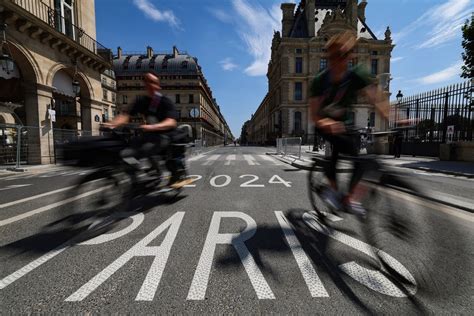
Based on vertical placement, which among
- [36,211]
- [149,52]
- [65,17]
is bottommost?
[36,211]

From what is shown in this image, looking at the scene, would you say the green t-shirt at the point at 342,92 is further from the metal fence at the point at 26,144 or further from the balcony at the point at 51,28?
the balcony at the point at 51,28

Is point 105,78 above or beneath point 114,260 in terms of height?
above

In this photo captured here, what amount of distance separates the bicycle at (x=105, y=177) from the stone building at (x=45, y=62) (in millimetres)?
9861

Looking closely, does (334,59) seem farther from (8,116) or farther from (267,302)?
(8,116)

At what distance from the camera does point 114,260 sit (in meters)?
2.21

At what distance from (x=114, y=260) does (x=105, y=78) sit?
5380cm

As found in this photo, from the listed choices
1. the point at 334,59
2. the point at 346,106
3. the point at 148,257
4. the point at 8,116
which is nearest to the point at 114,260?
the point at 148,257

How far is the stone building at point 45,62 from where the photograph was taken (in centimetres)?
1064

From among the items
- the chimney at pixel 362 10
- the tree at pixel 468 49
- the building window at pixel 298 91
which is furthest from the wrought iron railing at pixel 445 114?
the chimney at pixel 362 10

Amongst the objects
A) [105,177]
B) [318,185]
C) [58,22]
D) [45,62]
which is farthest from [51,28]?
[318,185]

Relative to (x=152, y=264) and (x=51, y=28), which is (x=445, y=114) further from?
(x=51, y=28)

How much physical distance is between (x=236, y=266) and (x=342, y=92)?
7.37 feet

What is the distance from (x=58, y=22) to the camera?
13258 mm

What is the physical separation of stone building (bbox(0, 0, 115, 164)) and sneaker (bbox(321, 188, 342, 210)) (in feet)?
41.3
